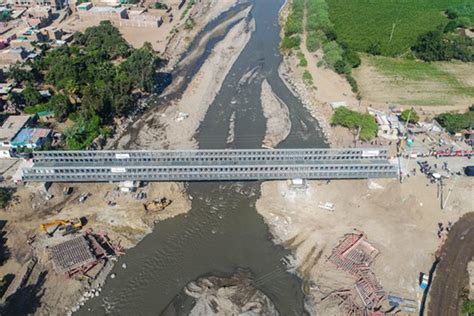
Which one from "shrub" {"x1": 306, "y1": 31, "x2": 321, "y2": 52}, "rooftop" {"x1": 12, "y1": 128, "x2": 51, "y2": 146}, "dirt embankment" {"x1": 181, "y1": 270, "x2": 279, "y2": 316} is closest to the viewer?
"dirt embankment" {"x1": 181, "y1": 270, "x2": 279, "y2": 316}

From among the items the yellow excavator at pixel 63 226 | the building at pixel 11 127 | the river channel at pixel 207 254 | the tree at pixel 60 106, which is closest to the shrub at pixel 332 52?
the river channel at pixel 207 254

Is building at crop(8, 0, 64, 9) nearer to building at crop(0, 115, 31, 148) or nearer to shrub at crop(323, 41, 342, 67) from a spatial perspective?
building at crop(0, 115, 31, 148)

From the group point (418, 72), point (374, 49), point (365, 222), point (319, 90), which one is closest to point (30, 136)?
point (365, 222)

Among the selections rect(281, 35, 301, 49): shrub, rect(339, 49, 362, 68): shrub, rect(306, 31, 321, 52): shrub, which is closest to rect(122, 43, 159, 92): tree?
rect(281, 35, 301, 49): shrub

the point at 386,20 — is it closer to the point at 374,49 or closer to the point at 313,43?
the point at 374,49

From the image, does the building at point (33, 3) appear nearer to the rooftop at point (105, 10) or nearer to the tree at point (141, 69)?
the rooftop at point (105, 10)
